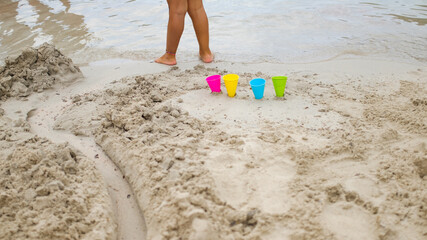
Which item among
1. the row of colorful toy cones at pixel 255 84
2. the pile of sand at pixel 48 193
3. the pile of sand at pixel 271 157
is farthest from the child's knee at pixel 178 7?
the pile of sand at pixel 48 193

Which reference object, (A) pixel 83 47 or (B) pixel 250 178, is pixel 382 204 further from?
(A) pixel 83 47

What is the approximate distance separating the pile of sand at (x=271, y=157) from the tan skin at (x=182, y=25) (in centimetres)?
89

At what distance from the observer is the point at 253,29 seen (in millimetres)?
4863

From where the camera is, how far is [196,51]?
420 cm

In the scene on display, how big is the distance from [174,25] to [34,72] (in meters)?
1.57

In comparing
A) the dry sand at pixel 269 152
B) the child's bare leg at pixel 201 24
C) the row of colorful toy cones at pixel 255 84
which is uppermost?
the child's bare leg at pixel 201 24

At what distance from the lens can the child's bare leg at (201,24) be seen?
3.59 metres

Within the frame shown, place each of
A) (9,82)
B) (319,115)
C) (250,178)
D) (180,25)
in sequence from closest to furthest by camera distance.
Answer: (250,178), (319,115), (9,82), (180,25)

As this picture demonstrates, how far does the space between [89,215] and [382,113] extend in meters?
2.21

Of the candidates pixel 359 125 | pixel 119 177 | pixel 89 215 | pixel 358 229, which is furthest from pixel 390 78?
pixel 89 215

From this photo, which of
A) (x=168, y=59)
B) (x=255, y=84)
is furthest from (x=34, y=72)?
(x=255, y=84)

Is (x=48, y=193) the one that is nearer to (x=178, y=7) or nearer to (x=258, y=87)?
(x=258, y=87)

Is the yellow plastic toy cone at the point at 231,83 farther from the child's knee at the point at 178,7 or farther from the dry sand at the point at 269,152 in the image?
the child's knee at the point at 178,7

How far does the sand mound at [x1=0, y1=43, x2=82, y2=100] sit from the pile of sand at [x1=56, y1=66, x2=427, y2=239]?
0.61m
